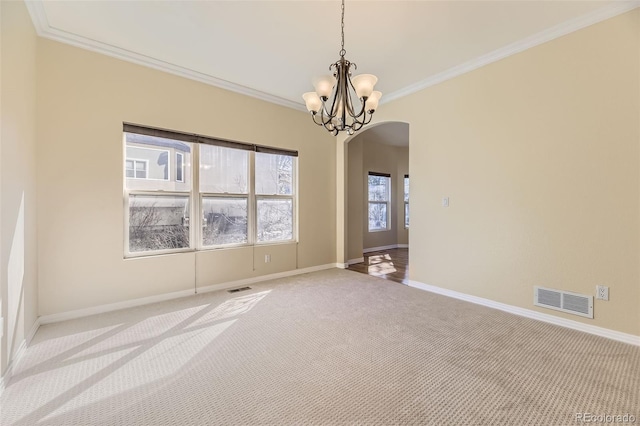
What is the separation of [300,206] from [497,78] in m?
3.23

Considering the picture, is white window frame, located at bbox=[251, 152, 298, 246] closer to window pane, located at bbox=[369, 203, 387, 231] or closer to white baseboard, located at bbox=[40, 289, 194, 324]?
white baseboard, located at bbox=[40, 289, 194, 324]

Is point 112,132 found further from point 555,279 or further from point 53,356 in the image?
point 555,279

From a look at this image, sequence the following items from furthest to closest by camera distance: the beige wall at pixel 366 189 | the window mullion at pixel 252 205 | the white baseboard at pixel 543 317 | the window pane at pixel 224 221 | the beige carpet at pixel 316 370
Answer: the beige wall at pixel 366 189
the window mullion at pixel 252 205
the window pane at pixel 224 221
the white baseboard at pixel 543 317
the beige carpet at pixel 316 370

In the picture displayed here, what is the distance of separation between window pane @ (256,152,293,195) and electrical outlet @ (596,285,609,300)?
393 centimetres

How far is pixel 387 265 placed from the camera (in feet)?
18.3

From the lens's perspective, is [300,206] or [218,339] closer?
[218,339]

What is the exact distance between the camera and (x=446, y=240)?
365 centimetres

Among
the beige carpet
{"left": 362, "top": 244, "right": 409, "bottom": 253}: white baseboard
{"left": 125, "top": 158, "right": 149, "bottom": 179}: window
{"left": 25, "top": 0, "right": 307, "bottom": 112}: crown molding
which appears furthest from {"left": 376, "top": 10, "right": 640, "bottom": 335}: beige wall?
{"left": 125, "top": 158, "right": 149, "bottom": 179}: window

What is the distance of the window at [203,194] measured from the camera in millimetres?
3260

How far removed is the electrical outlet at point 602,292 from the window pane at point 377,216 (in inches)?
198

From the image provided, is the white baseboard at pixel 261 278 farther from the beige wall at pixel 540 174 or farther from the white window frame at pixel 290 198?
the beige wall at pixel 540 174

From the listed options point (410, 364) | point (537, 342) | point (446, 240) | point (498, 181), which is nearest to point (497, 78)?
point (498, 181)

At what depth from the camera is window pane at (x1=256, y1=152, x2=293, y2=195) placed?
4328 millimetres

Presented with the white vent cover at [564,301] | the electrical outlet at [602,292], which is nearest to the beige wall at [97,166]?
the white vent cover at [564,301]
